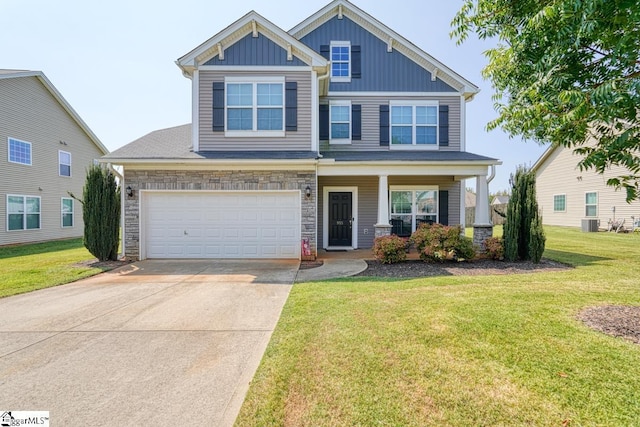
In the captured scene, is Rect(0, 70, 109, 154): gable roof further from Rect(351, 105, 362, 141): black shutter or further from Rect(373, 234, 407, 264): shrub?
Rect(373, 234, 407, 264): shrub

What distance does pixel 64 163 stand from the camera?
17.6 metres

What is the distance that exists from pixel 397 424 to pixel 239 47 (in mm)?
10940

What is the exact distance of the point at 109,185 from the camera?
9.60 m

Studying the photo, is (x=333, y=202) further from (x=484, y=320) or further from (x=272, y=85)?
(x=484, y=320)

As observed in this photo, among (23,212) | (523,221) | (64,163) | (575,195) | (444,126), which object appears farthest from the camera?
(575,195)

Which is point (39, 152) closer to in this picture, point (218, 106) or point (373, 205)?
point (218, 106)

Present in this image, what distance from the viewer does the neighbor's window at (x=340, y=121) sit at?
39.5 ft

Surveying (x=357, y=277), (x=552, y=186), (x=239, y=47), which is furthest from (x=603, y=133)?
(x=552, y=186)

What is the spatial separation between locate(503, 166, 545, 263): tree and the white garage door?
21.1ft

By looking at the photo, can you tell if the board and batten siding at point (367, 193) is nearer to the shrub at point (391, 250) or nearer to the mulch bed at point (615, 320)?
the shrub at point (391, 250)

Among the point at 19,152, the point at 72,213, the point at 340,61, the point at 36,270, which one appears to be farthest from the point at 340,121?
the point at 72,213

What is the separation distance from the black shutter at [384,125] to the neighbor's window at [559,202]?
17692 mm

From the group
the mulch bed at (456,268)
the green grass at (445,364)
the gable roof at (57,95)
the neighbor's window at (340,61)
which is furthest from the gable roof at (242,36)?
the gable roof at (57,95)
